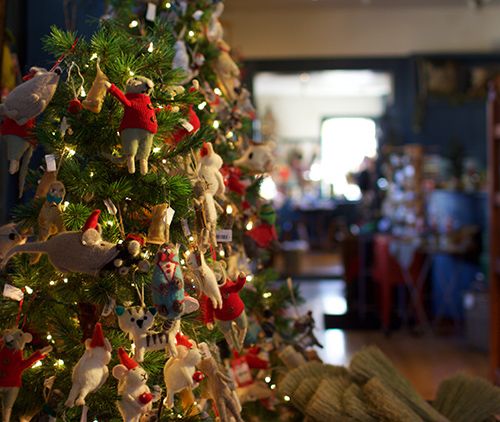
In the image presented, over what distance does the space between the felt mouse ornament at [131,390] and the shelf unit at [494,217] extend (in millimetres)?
3187

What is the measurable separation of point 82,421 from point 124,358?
0.14 m

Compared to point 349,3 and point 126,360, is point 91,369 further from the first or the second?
point 349,3

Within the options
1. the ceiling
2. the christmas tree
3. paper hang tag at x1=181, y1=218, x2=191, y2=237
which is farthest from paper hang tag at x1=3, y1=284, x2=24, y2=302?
the ceiling

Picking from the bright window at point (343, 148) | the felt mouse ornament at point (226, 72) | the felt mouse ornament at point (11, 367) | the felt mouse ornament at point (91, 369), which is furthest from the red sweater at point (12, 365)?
the bright window at point (343, 148)

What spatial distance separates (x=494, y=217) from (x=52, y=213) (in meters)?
3.32

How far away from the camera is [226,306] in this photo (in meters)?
1.68

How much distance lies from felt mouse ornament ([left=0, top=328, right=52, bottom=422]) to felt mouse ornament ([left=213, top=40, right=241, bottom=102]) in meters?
1.21

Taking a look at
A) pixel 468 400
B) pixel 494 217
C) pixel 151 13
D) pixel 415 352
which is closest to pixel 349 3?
pixel 415 352

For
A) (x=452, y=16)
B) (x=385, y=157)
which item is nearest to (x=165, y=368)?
(x=385, y=157)

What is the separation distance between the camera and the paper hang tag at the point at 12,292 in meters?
1.46

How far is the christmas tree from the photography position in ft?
4.61

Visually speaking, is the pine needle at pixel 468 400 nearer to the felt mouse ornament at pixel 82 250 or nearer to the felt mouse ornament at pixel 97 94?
the felt mouse ornament at pixel 82 250

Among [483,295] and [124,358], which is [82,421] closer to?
[124,358]

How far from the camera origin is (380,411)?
5.93 ft
